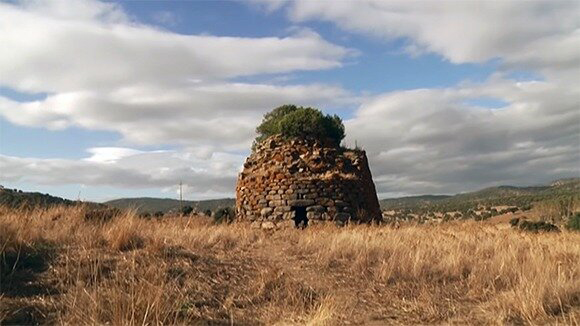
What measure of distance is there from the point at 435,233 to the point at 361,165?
7.72 m

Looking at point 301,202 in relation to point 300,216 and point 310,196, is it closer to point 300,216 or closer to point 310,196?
point 310,196

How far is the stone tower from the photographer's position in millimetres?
17953

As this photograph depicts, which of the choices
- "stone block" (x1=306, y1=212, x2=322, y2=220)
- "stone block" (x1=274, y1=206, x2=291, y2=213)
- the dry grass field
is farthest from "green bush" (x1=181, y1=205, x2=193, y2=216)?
"stone block" (x1=306, y1=212, x2=322, y2=220)

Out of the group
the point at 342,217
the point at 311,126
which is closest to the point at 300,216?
the point at 342,217

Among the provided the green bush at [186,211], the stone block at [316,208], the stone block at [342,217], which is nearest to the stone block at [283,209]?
the stone block at [316,208]

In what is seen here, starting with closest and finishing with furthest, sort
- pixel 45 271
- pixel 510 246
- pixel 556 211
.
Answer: pixel 45 271, pixel 510 246, pixel 556 211

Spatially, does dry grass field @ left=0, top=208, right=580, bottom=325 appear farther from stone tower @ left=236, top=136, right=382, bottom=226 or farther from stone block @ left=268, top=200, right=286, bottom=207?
stone block @ left=268, top=200, right=286, bottom=207

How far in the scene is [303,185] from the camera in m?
18.1

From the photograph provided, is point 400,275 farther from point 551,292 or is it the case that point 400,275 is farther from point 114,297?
point 114,297

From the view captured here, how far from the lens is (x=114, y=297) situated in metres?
5.42

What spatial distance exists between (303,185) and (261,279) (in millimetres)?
11048

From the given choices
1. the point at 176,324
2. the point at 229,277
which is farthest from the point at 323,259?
the point at 176,324

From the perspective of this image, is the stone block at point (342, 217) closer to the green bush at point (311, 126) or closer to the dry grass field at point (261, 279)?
the green bush at point (311, 126)

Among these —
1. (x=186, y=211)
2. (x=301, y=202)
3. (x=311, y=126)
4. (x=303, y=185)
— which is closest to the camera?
(x=186, y=211)
